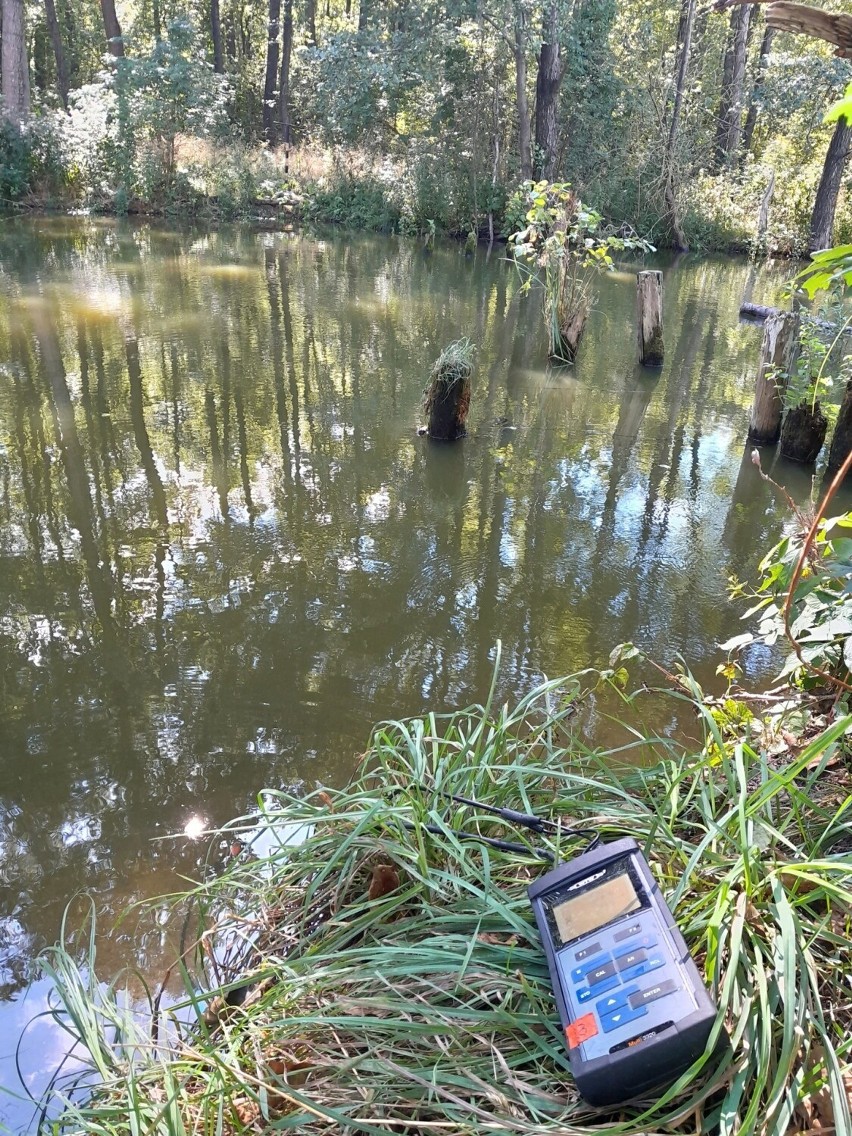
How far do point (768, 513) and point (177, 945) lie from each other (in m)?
4.33

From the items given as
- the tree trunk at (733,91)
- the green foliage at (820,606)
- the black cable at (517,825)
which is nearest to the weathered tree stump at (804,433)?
the green foliage at (820,606)

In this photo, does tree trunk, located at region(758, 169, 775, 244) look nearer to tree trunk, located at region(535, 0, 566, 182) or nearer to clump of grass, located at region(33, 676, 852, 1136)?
tree trunk, located at region(535, 0, 566, 182)

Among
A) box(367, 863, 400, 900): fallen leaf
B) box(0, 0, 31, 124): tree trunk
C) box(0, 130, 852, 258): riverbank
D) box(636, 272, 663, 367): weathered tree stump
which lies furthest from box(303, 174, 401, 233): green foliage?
box(367, 863, 400, 900): fallen leaf

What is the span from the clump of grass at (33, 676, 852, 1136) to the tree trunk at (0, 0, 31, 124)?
777 inches

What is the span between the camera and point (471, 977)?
1532 millimetres

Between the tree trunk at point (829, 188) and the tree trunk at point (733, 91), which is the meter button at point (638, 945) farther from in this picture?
the tree trunk at point (733, 91)

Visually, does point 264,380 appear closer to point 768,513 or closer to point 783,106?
point 768,513

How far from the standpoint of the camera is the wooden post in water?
5.82 meters

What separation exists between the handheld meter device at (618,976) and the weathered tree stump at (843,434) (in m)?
4.79

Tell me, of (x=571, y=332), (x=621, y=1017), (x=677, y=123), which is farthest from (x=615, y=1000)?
(x=677, y=123)

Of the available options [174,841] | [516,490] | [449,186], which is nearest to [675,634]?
[516,490]

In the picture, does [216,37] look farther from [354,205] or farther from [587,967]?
[587,967]

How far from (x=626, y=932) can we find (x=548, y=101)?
1790 centimetres

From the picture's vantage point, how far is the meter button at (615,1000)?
51.0 inches
